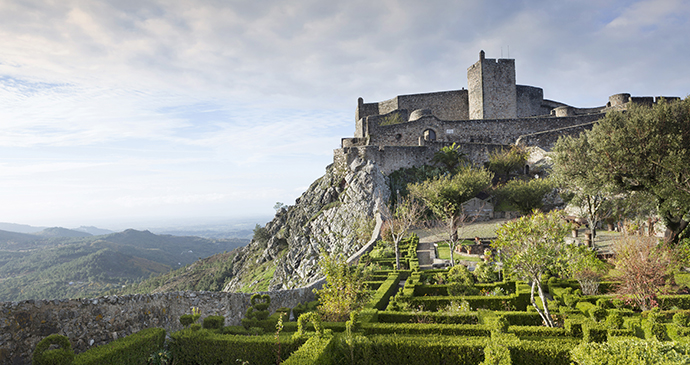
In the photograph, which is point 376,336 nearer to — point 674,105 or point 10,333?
point 10,333

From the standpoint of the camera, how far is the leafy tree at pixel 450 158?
102 ft

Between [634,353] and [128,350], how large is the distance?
26.4 feet

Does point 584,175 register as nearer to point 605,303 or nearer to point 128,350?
point 605,303

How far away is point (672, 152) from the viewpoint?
13719mm

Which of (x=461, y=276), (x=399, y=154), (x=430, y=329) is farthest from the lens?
(x=399, y=154)

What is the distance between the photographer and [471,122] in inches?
1353

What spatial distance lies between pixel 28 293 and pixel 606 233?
9141 centimetres

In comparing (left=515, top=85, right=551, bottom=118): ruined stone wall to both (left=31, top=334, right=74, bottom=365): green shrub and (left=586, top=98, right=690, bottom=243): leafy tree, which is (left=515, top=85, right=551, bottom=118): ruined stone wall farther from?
(left=31, top=334, right=74, bottom=365): green shrub

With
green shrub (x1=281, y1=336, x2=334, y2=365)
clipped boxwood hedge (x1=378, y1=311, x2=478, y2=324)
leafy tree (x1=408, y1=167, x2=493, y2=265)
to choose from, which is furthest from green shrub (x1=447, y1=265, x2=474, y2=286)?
green shrub (x1=281, y1=336, x2=334, y2=365)

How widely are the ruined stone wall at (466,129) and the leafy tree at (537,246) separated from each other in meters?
24.4

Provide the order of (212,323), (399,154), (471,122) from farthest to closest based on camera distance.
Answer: (471,122) → (399,154) → (212,323)

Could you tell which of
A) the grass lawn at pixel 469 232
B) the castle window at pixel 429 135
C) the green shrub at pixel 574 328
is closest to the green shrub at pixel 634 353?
the green shrub at pixel 574 328

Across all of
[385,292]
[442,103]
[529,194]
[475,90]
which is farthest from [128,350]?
[442,103]

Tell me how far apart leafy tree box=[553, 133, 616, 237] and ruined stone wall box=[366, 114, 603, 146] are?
51.4 feet
